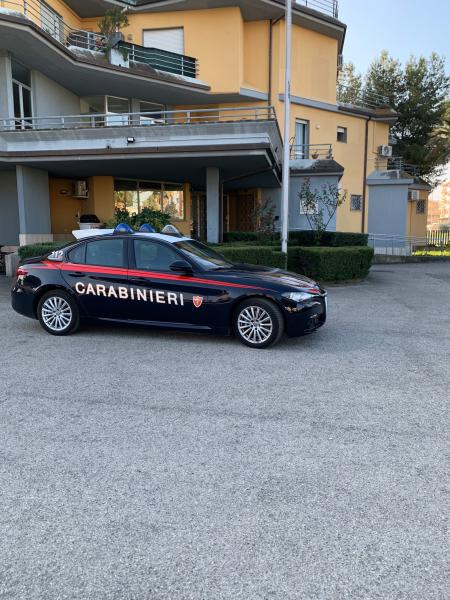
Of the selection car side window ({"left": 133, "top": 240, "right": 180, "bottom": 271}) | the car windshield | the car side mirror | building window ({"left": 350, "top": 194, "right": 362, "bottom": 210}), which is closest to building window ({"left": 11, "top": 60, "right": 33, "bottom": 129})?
the car windshield

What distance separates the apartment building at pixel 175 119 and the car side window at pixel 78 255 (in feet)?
25.0

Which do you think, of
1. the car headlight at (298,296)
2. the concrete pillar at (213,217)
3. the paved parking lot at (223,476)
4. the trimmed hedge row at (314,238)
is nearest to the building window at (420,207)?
the trimmed hedge row at (314,238)

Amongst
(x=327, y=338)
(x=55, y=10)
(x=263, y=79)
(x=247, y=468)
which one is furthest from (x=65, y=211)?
(x=247, y=468)

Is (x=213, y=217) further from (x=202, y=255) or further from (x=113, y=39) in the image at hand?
(x=113, y=39)

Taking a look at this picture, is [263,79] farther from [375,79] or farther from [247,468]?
[247,468]

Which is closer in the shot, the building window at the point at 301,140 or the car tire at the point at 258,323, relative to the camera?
the car tire at the point at 258,323

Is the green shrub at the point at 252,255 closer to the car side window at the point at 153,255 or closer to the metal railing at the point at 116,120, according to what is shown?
the metal railing at the point at 116,120

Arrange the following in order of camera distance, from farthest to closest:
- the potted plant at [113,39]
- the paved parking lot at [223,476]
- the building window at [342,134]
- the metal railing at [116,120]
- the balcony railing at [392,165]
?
the balcony railing at [392,165] < the building window at [342,134] < the potted plant at [113,39] < the metal railing at [116,120] < the paved parking lot at [223,476]

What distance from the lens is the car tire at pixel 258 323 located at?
21.6 ft

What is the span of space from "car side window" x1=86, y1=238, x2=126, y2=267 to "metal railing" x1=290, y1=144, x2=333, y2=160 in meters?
19.0

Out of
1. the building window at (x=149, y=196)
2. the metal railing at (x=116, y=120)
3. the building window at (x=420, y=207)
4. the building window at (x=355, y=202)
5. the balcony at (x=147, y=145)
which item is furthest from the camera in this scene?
the building window at (x=420, y=207)

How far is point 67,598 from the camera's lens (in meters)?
2.25

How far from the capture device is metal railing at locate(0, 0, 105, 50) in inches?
667

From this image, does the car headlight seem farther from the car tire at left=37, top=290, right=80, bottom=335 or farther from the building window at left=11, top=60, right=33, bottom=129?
the building window at left=11, top=60, right=33, bottom=129
